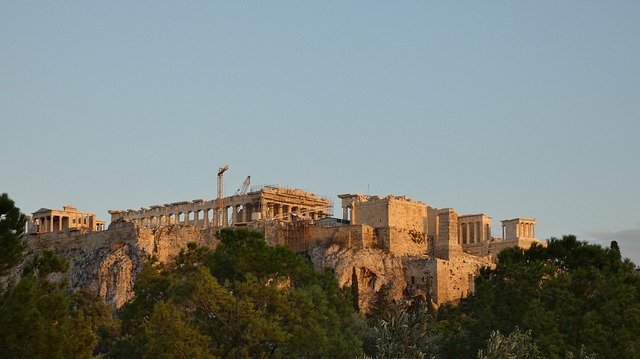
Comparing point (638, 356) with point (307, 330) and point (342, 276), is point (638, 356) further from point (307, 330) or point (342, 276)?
point (342, 276)

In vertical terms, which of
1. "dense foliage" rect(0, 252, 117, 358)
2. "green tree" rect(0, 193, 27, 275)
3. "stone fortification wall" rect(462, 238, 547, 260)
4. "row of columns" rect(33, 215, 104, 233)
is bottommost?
"dense foliage" rect(0, 252, 117, 358)

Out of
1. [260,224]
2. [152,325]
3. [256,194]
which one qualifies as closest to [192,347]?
[152,325]

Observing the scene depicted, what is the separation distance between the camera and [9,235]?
42156mm

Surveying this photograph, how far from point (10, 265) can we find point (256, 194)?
65.7 meters

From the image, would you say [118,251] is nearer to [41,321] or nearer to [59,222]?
[59,222]

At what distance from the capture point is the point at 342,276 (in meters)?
93.4

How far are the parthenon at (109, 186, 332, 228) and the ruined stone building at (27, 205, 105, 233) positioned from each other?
6.63 m

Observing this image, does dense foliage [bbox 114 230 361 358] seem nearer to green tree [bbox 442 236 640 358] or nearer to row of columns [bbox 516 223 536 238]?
green tree [bbox 442 236 640 358]

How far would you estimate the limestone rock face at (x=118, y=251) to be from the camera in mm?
96688

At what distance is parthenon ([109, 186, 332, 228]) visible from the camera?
107188 millimetres

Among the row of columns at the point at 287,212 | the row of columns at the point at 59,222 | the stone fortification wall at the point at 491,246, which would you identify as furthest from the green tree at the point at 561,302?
the row of columns at the point at 59,222

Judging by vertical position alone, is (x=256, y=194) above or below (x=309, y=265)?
above

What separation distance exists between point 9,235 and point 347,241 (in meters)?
56.2

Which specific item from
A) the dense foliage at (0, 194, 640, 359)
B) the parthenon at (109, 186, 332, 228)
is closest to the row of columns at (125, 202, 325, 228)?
the parthenon at (109, 186, 332, 228)
